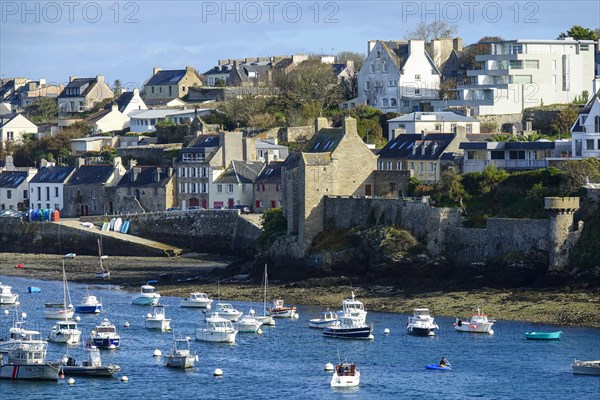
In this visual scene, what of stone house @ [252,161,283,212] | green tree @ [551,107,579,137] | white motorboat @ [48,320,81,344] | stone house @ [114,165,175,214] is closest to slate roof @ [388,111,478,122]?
green tree @ [551,107,579,137]

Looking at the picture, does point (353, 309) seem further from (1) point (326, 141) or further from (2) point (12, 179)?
(2) point (12, 179)

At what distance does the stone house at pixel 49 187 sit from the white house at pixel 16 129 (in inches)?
688

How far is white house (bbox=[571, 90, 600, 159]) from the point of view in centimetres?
7394

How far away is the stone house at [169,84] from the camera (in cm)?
12469

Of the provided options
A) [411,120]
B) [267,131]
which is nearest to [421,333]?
[411,120]

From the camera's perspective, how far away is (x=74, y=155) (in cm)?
10788

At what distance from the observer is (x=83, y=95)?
13050 centimetres

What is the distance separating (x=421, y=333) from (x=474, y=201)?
14.5 m

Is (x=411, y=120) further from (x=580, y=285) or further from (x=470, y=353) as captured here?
(x=470, y=353)

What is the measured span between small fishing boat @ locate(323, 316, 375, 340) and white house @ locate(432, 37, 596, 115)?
3537cm

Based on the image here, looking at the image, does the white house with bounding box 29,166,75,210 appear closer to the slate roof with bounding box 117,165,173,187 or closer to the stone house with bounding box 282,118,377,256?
the slate roof with bounding box 117,165,173,187

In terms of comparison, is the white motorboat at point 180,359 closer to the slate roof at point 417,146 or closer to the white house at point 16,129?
the slate roof at point 417,146

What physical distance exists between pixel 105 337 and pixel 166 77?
7105 centimetres

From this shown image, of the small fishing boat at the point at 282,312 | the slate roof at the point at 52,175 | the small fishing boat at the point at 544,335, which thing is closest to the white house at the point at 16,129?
the slate roof at the point at 52,175
